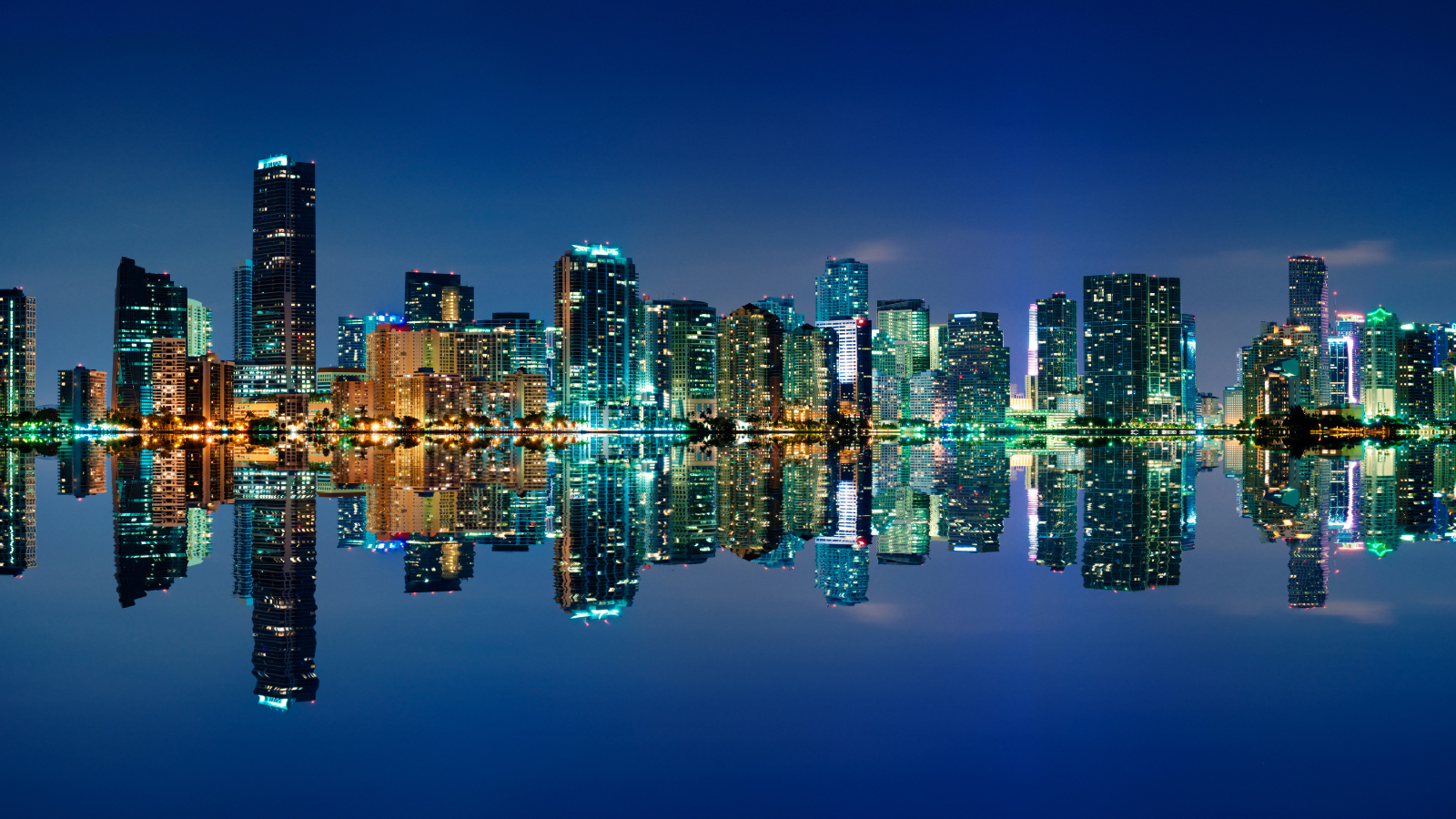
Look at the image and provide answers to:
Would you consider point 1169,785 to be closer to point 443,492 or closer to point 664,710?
point 664,710

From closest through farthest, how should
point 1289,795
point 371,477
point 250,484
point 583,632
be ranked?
point 1289,795
point 583,632
point 250,484
point 371,477

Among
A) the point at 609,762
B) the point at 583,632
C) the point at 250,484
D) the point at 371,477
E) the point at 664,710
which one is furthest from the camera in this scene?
the point at 371,477

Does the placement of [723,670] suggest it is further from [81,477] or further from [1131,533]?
[81,477]

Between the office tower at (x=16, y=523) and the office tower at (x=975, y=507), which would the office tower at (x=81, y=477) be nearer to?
the office tower at (x=16, y=523)

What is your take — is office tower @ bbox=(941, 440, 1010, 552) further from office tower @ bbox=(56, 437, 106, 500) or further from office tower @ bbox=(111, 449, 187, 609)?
office tower @ bbox=(56, 437, 106, 500)

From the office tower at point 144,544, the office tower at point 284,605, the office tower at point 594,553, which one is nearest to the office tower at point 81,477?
the office tower at point 144,544

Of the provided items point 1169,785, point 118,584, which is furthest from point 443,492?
point 1169,785
